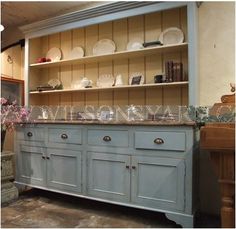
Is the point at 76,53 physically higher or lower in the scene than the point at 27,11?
lower

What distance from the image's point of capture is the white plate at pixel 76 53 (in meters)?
3.08

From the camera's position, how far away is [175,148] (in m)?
1.95

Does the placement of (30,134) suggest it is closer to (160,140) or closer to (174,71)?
(160,140)

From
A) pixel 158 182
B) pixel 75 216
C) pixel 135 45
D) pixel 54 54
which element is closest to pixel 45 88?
pixel 54 54

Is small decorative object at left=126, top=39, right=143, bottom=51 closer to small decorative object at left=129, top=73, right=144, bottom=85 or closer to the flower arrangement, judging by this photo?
small decorative object at left=129, top=73, right=144, bottom=85

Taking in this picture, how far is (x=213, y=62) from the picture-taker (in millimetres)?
2297

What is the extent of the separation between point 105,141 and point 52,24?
163 centimetres

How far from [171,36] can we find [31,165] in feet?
6.83

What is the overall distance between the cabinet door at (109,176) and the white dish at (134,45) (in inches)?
47.7

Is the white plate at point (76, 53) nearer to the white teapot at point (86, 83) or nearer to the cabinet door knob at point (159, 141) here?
the white teapot at point (86, 83)

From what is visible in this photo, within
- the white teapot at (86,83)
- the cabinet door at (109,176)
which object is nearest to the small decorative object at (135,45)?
the white teapot at (86,83)

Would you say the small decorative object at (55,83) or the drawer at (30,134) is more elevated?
the small decorative object at (55,83)

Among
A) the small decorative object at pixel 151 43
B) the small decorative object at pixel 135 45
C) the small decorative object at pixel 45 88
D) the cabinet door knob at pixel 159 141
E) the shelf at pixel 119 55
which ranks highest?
the small decorative object at pixel 135 45

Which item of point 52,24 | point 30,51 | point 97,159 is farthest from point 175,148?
point 30,51
